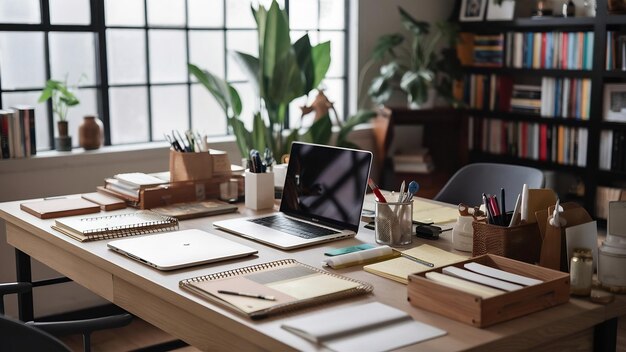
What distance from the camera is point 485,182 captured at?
3.33 meters

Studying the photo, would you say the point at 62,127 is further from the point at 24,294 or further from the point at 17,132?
the point at 24,294

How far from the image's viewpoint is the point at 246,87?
486 cm

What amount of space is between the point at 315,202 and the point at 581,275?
1002mm

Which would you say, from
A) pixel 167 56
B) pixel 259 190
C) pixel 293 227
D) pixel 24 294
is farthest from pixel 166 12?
pixel 293 227

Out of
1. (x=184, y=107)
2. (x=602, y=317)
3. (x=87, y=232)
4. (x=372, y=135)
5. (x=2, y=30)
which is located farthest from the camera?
(x=372, y=135)

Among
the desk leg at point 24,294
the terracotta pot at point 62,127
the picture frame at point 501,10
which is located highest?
the picture frame at point 501,10

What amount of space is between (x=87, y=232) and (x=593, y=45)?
339cm

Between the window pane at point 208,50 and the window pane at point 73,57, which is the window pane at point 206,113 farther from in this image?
the window pane at point 73,57

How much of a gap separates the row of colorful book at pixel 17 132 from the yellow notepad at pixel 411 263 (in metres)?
2.24

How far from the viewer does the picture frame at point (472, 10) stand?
5324 mm

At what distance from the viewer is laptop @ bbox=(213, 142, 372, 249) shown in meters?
2.45

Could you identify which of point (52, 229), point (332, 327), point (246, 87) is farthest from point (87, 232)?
point (246, 87)

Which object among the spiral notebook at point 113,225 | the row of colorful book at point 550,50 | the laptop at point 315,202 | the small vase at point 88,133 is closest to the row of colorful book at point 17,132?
the small vase at point 88,133

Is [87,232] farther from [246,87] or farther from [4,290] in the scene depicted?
[246,87]
